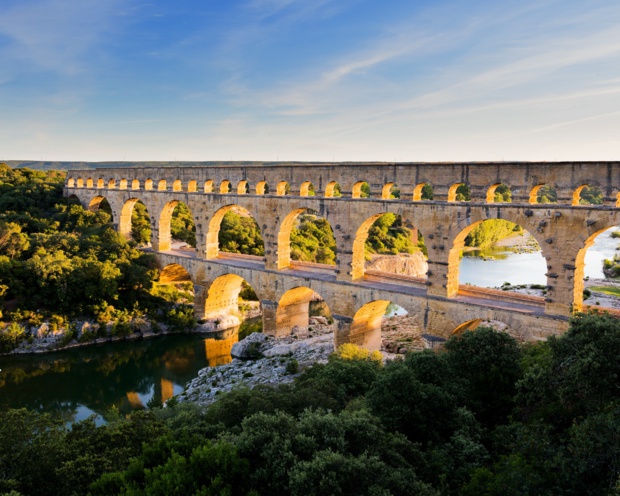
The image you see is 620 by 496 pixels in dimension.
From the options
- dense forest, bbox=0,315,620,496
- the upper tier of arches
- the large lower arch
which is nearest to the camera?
dense forest, bbox=0,315,620,496

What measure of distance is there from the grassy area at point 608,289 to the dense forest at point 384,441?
719 inches

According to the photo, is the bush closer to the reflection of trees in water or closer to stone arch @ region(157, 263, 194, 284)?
the reflection of trees in water

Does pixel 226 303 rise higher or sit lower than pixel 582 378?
lower

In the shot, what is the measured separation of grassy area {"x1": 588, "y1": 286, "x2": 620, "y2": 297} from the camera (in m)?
26.3

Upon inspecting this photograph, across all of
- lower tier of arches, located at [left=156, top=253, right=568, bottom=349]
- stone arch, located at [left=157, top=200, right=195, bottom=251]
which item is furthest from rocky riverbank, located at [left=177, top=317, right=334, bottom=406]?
stone arch, located at [left=157, top=200, right=195, bottom=251]

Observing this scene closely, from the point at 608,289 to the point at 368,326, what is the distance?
50.9 ft

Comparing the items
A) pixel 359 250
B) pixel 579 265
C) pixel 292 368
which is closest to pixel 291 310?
pixel 292 368

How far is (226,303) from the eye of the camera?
2580 centimetres

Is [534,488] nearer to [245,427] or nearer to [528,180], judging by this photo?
[245,427]

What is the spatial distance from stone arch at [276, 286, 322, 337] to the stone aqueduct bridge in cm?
6

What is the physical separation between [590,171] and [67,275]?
20.5 meters

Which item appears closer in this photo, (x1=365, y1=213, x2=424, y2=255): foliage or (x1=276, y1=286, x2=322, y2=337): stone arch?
(x1=276, y1=286, x2=322, y2=337): stone arch

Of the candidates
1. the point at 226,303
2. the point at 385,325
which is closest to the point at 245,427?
the point at 385,325

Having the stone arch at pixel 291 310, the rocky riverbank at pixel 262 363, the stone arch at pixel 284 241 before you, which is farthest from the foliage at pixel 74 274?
the stone arch at pixel 284 241
